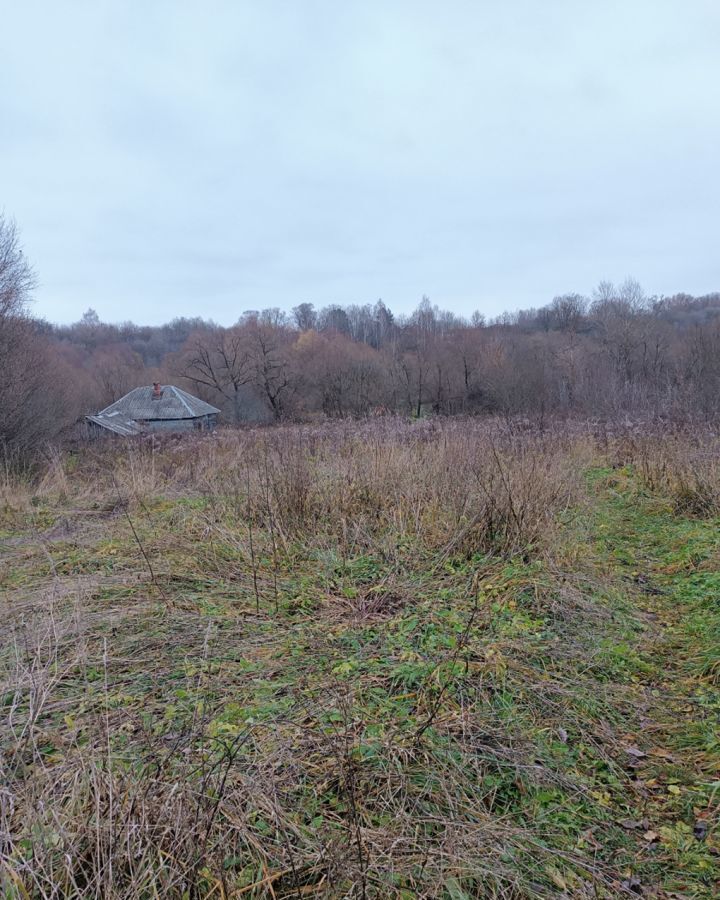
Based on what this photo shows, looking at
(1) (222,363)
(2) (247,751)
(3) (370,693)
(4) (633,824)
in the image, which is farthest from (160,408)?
(4) (633,824)

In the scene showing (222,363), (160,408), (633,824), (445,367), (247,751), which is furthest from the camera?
(222,363)

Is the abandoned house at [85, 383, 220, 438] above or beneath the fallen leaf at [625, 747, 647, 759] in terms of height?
above

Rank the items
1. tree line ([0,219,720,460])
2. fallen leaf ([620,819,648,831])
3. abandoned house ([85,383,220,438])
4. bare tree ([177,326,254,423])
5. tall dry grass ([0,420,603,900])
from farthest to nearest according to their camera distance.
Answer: bare tree ([177,326,254,423]) < abandoned house ([85,383,220,438]) < tree line ([0,219,720,460]) < fallen leaf ([620,819,648,831]) < tall dry grass ([0,420,603,900])

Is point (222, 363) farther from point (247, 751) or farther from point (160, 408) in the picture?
point (247, 751)

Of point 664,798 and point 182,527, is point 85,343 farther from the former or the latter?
point 664,798

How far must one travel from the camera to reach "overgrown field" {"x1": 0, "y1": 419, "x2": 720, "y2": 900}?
1608 mm

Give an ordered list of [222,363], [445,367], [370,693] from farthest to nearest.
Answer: [222,363] < [445,367] < [370,693]

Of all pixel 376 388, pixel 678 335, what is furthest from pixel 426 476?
pixel 678 335

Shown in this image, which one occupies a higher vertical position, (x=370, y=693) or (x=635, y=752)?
(x=370, y=693)

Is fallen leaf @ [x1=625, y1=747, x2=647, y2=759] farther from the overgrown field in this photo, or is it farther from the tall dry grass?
the tall dry grass

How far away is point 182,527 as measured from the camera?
17.1 feet

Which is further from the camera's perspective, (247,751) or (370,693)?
(370,693)

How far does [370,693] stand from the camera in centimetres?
256

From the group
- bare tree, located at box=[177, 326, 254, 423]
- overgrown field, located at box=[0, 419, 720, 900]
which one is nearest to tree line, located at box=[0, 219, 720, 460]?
bare tree, located at box=[177, 326, 254, 423]
